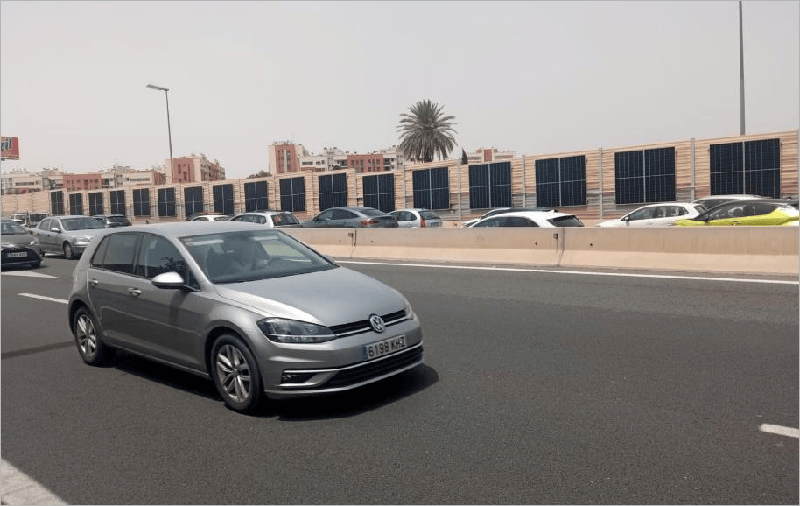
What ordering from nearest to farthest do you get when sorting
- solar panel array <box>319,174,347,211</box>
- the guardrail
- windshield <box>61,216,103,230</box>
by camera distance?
the guardrail < windshield <box>61,216,103,230</box> < solar panel array <box>319,174,347,211</box>

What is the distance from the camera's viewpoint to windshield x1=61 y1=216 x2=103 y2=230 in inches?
997

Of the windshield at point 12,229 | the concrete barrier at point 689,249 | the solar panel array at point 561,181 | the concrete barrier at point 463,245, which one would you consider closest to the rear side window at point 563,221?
the concrete barrier at point 463,245

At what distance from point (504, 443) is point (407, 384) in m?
1.76

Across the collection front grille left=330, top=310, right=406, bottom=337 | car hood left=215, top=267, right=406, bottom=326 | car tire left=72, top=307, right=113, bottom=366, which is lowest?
car tire left=72, top=307, right=113, bottom=366

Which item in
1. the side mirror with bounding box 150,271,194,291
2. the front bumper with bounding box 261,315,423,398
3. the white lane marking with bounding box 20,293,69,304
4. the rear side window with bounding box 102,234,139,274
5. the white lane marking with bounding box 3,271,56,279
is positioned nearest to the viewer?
the front bumper with bounding box 261,315,423,398

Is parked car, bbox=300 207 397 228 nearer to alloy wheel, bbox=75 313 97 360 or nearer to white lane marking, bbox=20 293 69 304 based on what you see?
white lane marking, bbox=20 293 69 304

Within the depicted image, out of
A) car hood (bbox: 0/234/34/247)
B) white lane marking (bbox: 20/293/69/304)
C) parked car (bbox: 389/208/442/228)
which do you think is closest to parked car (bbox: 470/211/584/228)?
white lane marking (bbox: 20/293/69/304)

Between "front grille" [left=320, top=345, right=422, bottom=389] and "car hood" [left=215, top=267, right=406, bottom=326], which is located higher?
"car hood" [left=215, top=267, right=406, bottom=326]

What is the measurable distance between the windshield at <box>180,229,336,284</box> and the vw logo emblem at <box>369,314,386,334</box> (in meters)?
1.14

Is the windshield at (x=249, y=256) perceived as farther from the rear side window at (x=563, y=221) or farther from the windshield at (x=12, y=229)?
the windshield at (x=12, y=229)

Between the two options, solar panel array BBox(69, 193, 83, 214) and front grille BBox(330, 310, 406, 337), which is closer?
front grille BBox(330, 310, 406, 337)

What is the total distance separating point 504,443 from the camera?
4930 millimetres

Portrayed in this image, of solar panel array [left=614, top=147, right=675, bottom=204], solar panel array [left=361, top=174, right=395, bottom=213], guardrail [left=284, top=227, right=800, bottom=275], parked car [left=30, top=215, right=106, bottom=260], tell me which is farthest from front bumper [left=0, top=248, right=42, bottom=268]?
solar panel array [left=614, top=147, right=675, bottom=204]

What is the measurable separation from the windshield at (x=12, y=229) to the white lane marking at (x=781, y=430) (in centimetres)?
2232
